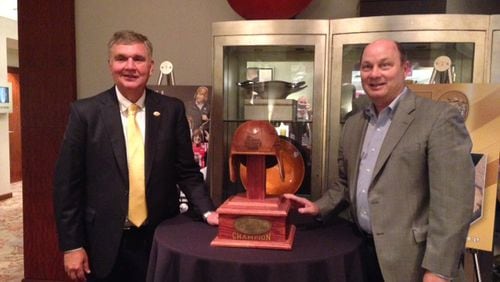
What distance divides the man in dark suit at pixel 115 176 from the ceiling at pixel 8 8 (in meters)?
4.14

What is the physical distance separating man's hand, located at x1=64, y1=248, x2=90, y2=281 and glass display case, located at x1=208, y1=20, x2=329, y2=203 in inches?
32.4

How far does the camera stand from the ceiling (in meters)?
5.00

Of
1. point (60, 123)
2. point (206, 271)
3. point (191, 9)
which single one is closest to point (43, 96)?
point (60, 123)

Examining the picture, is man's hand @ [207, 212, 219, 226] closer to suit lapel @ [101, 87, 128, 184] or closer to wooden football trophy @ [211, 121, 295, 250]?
wooden football trophy @ [211, 121, 295, 250]

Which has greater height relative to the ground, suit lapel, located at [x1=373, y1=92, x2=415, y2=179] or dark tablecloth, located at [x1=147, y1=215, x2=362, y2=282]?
suit lapel, located at [x1=373, y1=92, x2=415, y2=179]

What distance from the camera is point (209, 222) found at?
5.60 feet

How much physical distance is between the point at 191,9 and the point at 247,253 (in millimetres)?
1909

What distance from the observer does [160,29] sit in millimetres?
2873

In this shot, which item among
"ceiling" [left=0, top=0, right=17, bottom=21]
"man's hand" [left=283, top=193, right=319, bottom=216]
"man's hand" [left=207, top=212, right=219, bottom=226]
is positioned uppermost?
"ceiling" [left=0, top=0, right=17, bottom=21]

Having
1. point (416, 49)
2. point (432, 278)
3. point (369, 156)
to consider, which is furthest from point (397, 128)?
point (416, 49)

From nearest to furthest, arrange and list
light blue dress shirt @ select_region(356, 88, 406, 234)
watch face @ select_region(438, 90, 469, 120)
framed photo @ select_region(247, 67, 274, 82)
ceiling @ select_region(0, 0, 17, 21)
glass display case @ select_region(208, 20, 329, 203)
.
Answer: light blue dress shirt @ select_region(356, 88, 406, 234), watch face @ select_region(438, 90, 469, 120), glass display case @ select_region(208, 20, 329, 203), framed photo @ select_region(247, 67, 274, 82), ceiling @ select_region(0, 0, 17, 21)

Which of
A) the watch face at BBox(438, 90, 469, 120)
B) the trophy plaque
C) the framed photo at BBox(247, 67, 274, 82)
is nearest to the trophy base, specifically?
the trophy plaque

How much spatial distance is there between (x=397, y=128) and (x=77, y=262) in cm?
127

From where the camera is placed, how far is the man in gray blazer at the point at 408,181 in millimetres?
1338
